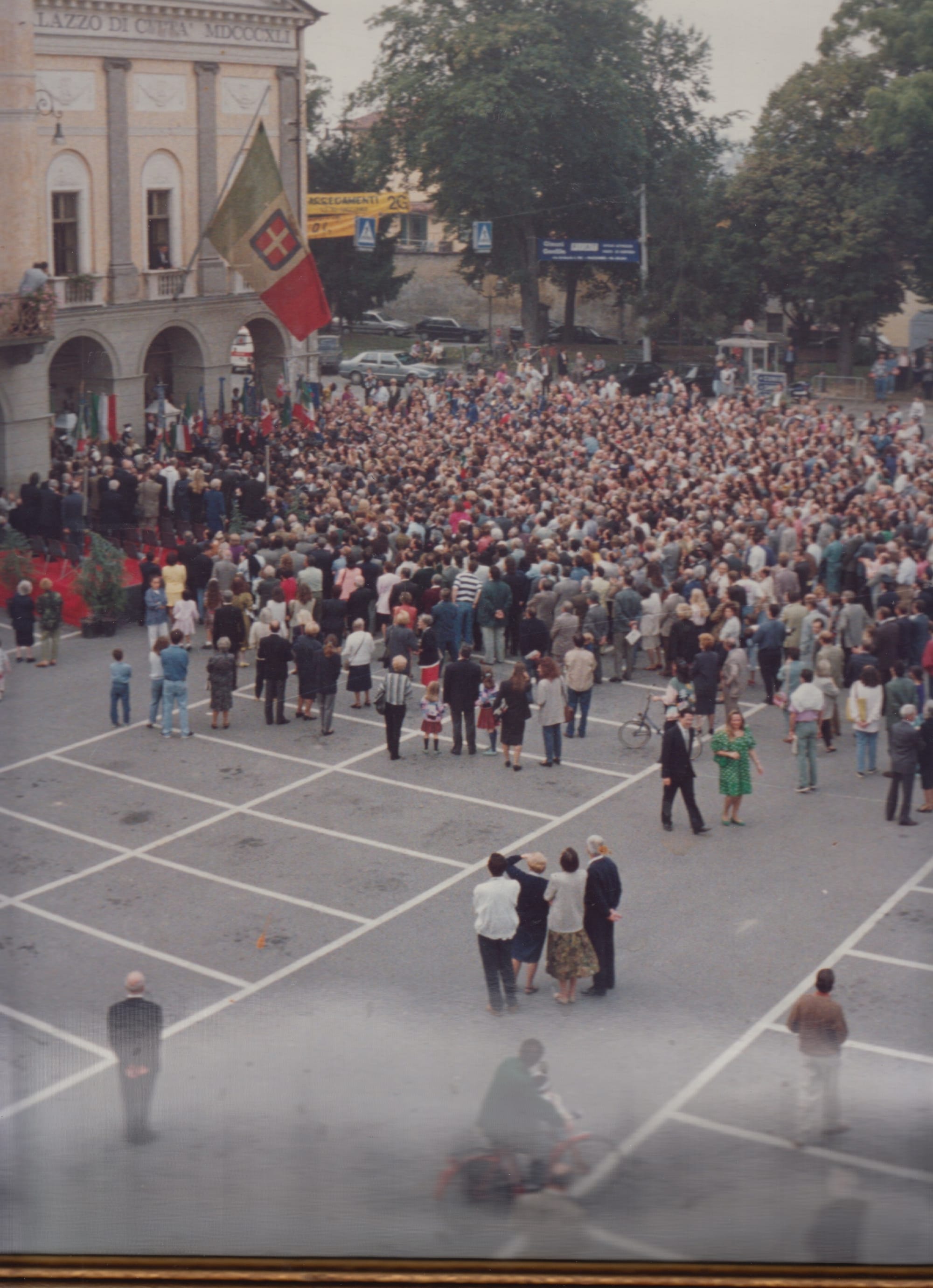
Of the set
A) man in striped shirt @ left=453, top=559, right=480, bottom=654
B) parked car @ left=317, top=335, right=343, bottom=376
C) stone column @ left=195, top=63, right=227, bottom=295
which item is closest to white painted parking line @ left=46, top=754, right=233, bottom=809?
man in striped shirt @ left=453, top=559, right=480, bottom=654

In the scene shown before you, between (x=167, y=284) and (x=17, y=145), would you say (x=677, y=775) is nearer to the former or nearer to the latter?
(x=17, y=145)

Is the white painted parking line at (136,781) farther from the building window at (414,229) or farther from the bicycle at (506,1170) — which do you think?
the building window at (414,229)

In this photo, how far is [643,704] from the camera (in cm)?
1669

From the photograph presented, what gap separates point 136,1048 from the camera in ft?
16.0

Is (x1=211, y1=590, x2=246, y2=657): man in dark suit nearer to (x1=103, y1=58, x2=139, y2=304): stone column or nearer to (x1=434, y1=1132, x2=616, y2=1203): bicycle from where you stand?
(x1=434, y1=1132, x2=616, y2=1203): bicycle

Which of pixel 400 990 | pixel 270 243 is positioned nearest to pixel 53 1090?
pixel 400 990

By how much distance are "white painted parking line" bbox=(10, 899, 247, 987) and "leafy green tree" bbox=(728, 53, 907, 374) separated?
5140 mm

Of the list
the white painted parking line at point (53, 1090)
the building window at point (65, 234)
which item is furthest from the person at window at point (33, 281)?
the white painted parking line at point (53, 1090)

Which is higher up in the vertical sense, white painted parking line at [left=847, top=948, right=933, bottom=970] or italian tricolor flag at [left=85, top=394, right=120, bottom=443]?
italian tricolor flag at [left=85, top=394, right=120, bottom=443]

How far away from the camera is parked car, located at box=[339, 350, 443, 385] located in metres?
44.4

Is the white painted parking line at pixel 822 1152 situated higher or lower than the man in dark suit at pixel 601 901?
higher

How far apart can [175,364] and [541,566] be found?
52.0ft

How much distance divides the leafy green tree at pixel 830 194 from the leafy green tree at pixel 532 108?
51 centimetres

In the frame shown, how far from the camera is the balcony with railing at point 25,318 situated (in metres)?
22.3
